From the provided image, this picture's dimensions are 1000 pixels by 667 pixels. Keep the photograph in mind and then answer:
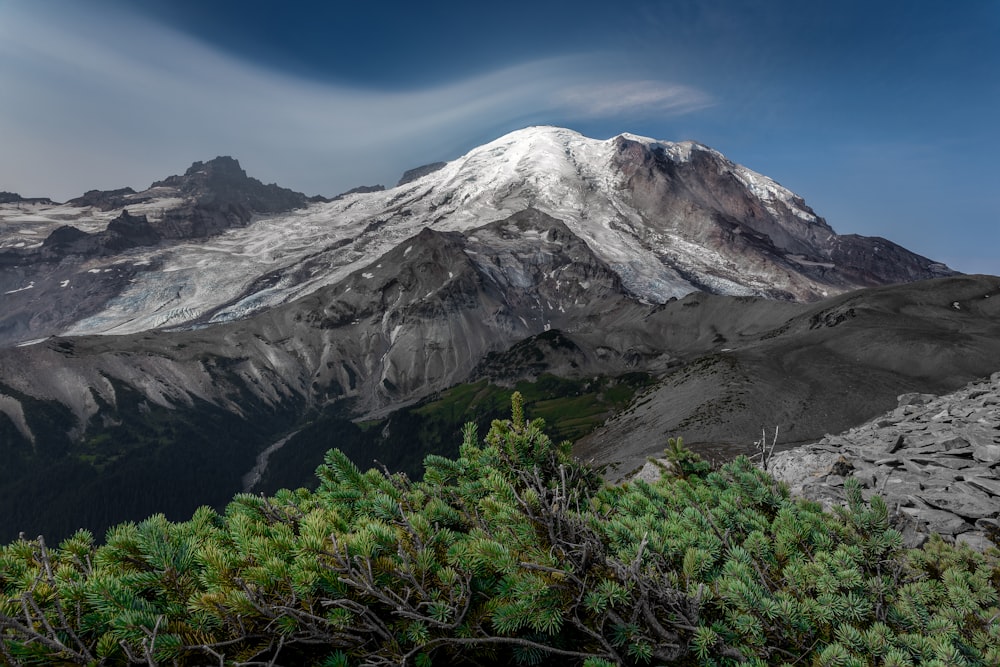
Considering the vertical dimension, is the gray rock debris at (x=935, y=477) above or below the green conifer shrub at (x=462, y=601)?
below

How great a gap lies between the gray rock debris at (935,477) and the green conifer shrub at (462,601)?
6086 mm

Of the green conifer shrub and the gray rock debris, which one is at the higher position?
the green conifer shrub

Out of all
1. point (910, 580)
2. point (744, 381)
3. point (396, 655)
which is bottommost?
point (744, 381)

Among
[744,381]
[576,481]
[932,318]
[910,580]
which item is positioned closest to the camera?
[910,580]

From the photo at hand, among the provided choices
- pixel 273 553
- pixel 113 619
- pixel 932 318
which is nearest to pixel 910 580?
pixel 273 553

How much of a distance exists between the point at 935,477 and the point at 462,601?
15.4m

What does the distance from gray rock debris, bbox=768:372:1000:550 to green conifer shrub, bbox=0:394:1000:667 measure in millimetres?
6086

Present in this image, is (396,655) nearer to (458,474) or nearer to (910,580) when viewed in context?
(458,474)

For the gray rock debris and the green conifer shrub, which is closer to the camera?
the green conifer shrub

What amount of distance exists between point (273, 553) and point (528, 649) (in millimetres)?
2392

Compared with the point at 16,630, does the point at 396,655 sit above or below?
below

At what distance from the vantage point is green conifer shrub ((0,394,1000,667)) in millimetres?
4031

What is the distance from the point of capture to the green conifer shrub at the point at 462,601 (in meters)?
4.03

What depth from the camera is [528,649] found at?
456cm
